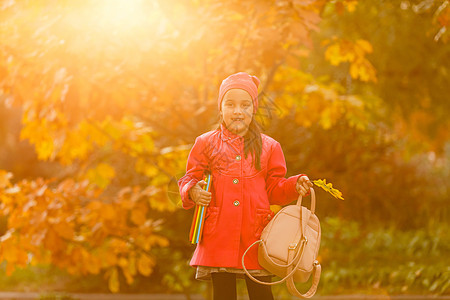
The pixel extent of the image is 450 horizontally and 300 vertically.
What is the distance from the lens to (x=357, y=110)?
17.8 feet

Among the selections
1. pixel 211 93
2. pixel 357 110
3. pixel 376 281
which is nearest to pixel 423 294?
pixel 376 281

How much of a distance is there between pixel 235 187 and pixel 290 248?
0.41m

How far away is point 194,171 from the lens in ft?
9.02

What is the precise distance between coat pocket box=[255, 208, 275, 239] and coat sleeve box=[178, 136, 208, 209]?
1.11ft

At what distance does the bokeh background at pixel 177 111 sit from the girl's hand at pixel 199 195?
333 mm

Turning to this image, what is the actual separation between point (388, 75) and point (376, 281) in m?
3.56

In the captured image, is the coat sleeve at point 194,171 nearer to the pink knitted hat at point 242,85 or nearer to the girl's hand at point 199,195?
the girl's hand at point 199,195

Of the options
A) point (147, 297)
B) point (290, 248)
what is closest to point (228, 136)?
point (290, 248)

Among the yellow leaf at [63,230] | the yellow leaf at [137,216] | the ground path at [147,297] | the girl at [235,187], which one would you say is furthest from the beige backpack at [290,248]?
the ground path at [147,297]

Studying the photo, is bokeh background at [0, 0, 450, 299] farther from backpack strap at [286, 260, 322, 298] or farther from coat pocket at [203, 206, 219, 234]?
backpack strap at [286, 260, 322, 298]

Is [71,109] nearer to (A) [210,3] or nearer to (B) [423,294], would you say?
(A) [210,3]

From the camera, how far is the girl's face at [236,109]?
8.89ft

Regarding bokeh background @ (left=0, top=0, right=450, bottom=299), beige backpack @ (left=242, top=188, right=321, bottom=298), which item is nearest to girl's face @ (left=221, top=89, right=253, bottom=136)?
bokeh background @ (left=0, top=0, right=450, bottom=299)

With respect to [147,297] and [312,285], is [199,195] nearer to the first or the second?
[312,285]
